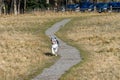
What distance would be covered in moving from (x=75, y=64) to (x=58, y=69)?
5.19 feet

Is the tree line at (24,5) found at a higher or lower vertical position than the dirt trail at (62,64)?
lower

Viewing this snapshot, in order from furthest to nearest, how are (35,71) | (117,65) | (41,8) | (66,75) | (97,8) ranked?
1. (41,8)
2. (97,8)
3. (117,65)
4. (35,71)
5. (66,75)

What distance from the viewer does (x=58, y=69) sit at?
17062 millimetres

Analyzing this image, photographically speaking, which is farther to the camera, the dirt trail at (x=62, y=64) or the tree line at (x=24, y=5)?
the tree line at (x=24, y=5)

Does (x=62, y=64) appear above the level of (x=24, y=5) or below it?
above

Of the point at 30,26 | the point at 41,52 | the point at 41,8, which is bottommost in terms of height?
A: the point at 41,8

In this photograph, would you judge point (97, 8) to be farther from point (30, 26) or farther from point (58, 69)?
point (58, 69)

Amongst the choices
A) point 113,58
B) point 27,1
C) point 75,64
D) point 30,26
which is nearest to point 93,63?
point 75,64

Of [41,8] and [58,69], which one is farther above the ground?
[58,69]

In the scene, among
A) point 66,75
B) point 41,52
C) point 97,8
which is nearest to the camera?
point 66,75

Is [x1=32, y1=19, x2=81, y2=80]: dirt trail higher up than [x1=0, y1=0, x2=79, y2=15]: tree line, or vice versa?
[x1=32, y1=19, x2=81, y2=80]: dirt trail

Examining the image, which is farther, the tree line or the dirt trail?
the tree line

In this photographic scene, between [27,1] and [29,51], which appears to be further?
[27,1]

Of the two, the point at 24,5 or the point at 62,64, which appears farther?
the point at 24,5
